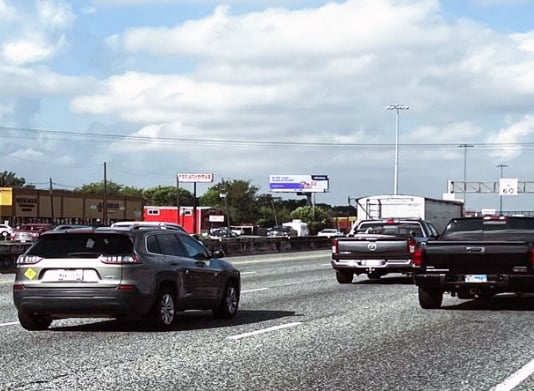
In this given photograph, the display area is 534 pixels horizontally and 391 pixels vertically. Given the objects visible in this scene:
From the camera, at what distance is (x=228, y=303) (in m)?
15.4

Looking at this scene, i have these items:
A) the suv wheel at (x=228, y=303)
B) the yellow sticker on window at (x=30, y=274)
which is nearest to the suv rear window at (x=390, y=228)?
the suv wheel at (x=228, y=303)

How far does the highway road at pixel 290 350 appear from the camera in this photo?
9.30 meters

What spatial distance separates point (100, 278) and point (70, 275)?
0.43 m

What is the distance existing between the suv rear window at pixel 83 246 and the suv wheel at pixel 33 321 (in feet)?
2.94

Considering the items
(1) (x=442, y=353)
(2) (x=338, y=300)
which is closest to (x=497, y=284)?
(2) (x=338, y=300)

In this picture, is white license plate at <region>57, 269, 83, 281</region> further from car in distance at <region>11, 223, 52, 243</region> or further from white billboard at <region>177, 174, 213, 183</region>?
white billboard at <region>177, 174, 213, 183</region>

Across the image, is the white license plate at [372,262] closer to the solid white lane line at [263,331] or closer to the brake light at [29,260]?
the solid white lane line at [263,331]

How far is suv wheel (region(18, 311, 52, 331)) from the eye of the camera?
13391 millimetres

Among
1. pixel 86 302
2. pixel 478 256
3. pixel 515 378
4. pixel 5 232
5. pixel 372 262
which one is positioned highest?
pixel 478 256

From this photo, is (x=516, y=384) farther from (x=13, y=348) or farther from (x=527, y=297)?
(x=527, y=297)

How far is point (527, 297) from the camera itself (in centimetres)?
2030

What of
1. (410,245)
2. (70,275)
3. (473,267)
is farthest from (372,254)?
(70,275)

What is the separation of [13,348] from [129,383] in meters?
3.17

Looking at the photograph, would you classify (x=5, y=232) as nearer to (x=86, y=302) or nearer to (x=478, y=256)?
(x=478, y=256)
